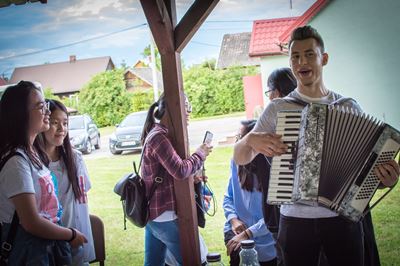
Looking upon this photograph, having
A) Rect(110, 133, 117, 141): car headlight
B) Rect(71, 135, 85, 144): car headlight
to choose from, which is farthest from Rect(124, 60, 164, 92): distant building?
Rect(71, 135, 85, 144): car headlight

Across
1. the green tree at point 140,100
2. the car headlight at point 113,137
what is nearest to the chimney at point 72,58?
the green tree at point 140,100

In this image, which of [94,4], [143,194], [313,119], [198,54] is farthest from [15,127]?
[94,4]

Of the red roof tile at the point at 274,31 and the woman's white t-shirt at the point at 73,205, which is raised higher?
the red roof tile at the point at 274,31

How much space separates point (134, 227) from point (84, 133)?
241cm

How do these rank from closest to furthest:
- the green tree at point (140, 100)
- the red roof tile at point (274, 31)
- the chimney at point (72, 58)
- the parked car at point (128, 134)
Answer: the red roof tile at point (274, 31) < the parked car at point (128, 134) < the green tree at point (140, 100) < the chimney at point (72, 58)

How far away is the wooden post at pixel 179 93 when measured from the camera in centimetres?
225

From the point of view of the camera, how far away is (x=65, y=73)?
8.19 metres

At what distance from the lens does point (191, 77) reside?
683cm

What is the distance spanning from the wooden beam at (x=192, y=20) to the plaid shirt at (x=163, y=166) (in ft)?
1.66

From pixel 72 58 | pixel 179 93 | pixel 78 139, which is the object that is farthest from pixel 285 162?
pixel 72 58

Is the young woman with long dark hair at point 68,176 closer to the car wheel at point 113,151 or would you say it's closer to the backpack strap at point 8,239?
the backpack strap at point 8,239

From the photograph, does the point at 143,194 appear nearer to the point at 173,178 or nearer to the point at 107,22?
the point at 173,178

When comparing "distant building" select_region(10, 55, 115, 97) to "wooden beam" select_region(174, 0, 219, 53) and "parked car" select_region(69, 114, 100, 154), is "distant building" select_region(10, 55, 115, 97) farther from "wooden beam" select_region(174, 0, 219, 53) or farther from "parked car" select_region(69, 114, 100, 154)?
"wooden beam" select_region(174, 0, 219, 53)

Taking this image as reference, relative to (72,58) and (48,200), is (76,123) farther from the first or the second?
(48,200)
